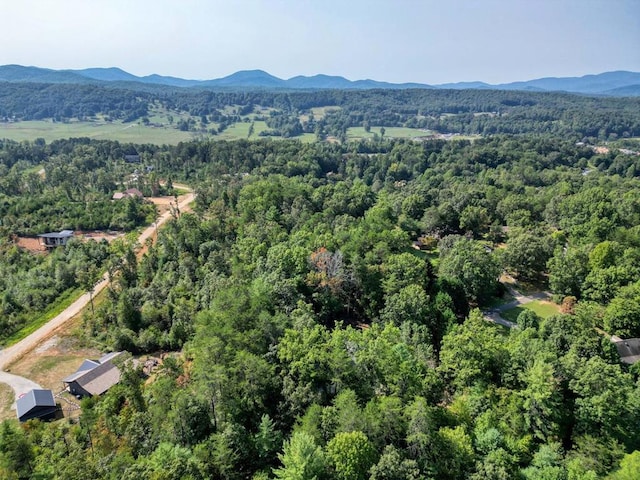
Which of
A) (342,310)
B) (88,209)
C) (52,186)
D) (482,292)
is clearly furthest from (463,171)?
(52,186)

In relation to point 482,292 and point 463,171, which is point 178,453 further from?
point 463,171

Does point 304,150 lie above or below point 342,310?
above

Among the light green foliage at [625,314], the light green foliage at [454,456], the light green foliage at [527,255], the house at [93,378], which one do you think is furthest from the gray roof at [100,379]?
the light green foliage at [625,314]

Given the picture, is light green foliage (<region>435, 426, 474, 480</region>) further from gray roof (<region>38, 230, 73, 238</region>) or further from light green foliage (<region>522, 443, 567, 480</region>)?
gray roof (<region>38, 230, 73, 238</region>)

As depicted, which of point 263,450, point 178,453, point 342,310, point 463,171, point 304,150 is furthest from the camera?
point 304,150

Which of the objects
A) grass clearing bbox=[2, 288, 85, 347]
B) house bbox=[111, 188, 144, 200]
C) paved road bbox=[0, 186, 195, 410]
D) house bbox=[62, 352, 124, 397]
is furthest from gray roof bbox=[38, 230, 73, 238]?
house bbox=[62, 352, 124, 397]
